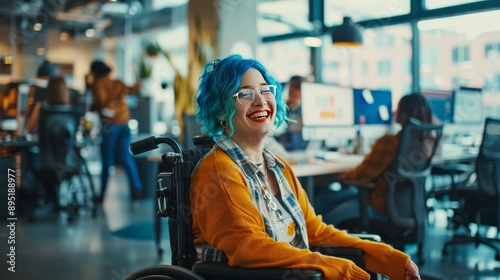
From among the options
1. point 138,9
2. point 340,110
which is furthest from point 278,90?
point 138,9

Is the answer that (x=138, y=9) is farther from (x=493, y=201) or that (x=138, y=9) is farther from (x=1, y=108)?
(x=493, y=201)

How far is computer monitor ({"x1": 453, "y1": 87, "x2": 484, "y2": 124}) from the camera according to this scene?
18.5 feet

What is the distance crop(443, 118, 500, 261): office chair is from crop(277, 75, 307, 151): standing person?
4.81 ft

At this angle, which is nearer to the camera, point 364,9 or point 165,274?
point 165,274

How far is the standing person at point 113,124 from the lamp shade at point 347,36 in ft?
9.41

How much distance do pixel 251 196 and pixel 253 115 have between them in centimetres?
26

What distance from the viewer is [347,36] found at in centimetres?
522

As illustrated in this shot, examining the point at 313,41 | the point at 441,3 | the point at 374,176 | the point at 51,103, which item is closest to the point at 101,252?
the point at 374,176

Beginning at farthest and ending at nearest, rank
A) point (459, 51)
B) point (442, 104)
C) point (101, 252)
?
1. point (459, 51)
2. point (442, 104)
3. point (101, 252)

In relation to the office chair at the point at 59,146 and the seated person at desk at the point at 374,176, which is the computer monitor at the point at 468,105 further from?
the office chair at the point at 59,146

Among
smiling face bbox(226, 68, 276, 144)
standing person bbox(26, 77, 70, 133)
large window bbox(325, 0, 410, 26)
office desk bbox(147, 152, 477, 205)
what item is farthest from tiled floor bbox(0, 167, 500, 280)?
large window bbox(325, 0, 410, 26)

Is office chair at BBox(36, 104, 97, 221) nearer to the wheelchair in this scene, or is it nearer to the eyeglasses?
the wheelchair

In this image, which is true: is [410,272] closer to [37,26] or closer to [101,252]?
[101,252]

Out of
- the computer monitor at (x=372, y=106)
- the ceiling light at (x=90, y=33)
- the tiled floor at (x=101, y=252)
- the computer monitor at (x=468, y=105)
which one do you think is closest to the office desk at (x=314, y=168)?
the computer monitor at (x=372, y=106)
